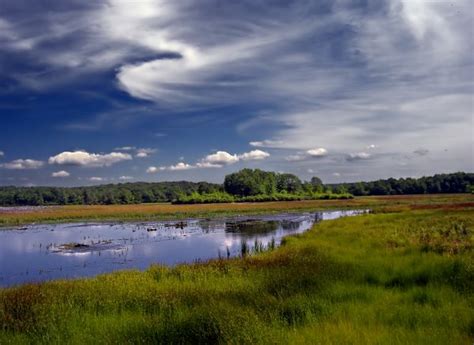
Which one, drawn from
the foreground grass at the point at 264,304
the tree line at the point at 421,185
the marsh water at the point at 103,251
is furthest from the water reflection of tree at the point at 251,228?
the tree line at the point at 421,185

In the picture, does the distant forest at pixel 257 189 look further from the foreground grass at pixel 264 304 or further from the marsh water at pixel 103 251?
the foreground grass at pixel 264 304

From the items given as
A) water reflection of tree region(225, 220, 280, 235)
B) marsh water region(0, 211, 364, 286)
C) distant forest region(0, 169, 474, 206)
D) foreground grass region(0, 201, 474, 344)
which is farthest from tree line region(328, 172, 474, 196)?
foreground grass region(0, 201, 474, 344)

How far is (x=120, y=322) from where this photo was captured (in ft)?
28.1

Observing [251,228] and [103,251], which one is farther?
[251,228]

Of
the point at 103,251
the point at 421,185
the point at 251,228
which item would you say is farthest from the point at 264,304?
the point at 421,185

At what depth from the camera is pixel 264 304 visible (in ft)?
30.7

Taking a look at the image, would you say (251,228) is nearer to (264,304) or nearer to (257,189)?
(264,304)

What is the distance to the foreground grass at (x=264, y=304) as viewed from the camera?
7352 millimetres

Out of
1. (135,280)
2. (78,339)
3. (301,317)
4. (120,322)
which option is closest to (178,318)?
(120,322)

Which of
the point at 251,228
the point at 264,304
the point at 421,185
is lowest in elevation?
the point at 251,228

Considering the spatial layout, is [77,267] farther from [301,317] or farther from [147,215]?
[147,215]

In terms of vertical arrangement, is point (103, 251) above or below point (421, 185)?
below

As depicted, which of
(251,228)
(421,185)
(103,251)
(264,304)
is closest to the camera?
(264,304)

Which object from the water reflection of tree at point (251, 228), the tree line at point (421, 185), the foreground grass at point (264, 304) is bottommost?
the water reflection of tree at point (251, 228)
